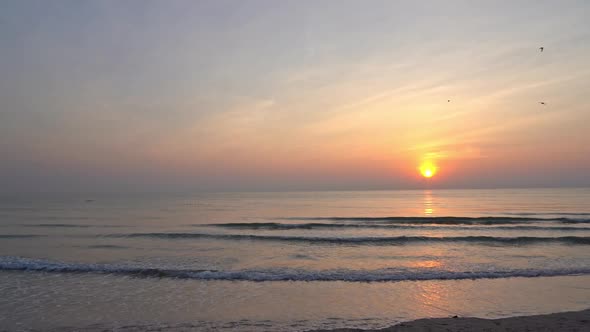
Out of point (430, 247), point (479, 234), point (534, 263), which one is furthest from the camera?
point (479, 234)

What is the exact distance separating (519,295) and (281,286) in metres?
7.49

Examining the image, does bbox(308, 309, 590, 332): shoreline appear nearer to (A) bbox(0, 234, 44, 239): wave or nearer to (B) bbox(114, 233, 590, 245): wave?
(B) bbox(114, 233, 590, 245): wave

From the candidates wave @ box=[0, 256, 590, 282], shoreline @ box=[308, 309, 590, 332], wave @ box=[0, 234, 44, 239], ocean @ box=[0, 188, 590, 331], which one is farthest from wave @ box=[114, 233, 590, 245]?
shoreline @ box=[308, 309, 590, 332]

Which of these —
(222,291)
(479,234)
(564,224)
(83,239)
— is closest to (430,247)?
(479,234)

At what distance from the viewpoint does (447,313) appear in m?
10.2

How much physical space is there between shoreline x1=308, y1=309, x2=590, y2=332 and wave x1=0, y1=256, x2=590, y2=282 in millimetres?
5031

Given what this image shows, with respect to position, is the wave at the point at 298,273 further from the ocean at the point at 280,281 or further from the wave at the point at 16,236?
the wave at the point at 16,236

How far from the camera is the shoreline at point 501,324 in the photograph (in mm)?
8719

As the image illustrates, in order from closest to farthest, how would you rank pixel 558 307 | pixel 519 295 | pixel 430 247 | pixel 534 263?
pixel 558 307 < pixel 519 295 < pixel 534 263 < pixel 430 247

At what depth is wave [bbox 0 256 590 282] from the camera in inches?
578

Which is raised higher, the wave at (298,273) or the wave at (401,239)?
the wave at (298,273)

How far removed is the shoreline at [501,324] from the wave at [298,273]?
16.5ft

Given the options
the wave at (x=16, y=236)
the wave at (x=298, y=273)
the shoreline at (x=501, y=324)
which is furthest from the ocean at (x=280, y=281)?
the wave at (x=16, y=236)

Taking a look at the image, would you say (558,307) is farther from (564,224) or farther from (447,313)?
(564,224)
